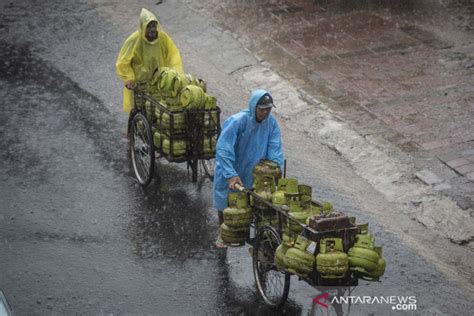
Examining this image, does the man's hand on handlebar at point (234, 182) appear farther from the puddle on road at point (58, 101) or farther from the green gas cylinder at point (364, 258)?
the puddle on road at point (58, 101)

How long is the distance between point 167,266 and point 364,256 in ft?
8.28

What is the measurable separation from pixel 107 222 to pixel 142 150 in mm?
1206

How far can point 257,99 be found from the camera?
864 centimetres

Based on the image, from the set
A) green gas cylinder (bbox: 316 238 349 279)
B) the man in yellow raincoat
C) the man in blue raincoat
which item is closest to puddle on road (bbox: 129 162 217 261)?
the man in blue raincoat

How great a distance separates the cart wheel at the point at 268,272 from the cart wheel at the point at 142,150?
8.31ft

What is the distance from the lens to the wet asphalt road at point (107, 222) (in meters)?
8.62

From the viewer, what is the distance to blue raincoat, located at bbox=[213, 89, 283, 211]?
8750mm

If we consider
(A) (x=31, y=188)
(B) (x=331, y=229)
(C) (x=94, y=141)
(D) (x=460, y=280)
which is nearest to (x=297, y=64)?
(C) (x=94, y=141)

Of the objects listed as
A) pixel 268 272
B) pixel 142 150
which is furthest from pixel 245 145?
pixel 142 150

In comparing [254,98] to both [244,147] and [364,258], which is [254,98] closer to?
[244,147]

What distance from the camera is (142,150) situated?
36.0 feet

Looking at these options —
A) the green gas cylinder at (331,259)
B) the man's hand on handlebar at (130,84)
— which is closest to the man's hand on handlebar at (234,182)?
the green gas cylinder at (331,259)

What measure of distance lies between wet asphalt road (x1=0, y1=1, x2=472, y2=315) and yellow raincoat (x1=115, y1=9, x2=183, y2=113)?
103 cm

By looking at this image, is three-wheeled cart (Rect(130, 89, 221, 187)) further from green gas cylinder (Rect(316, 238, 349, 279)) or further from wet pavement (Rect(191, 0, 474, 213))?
green gas cylinder (Rect(316, 238, 349, 279))
